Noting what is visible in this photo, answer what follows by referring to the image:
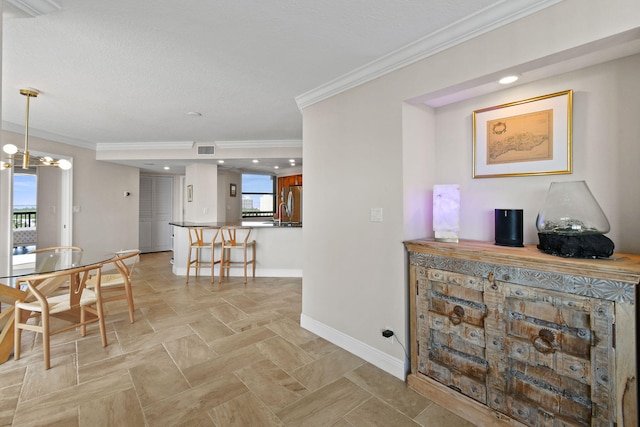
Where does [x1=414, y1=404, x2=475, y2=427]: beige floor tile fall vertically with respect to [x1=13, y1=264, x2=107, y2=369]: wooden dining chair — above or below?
below

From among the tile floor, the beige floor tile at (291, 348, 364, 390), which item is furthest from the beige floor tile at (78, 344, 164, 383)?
the beige floor tile at (291, 348, 364, 390)

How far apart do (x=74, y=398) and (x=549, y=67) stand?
151 inches

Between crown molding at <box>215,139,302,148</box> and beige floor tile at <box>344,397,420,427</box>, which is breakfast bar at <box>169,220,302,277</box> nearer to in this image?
crown molding at <box>215,139,302,148</box>

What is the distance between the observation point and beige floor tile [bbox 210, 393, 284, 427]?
1712mm

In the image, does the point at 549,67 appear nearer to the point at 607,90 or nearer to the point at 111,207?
the point at 607,90

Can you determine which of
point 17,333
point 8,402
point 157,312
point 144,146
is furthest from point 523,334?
point 144,146

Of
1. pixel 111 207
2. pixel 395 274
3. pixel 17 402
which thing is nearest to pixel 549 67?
pixel 395 274

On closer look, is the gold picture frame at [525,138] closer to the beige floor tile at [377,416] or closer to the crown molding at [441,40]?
the crown molding at [441,40]

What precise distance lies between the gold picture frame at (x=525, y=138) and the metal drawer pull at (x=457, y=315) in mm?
1024

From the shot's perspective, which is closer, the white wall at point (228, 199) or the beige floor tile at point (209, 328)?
the beige floor tile at point (209, 328)

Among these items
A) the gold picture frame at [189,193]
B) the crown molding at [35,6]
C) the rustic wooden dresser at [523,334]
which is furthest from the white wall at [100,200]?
the rustic wooden dresser at [523,334]

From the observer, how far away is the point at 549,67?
1.75 metres

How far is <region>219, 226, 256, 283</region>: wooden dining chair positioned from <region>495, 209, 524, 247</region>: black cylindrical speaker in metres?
3.87

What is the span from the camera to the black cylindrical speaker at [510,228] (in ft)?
5.96
